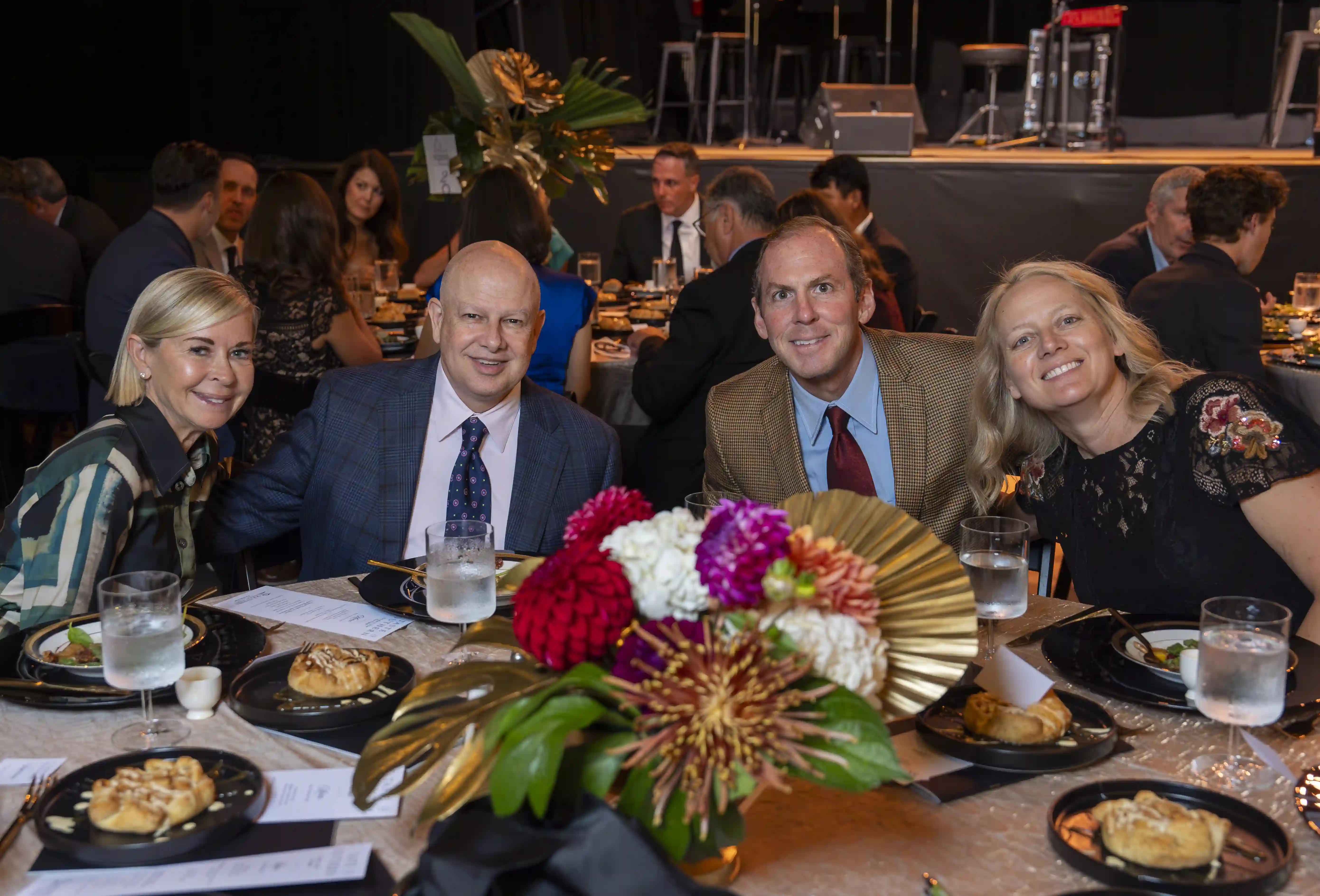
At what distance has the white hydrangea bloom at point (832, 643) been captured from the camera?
1068 millimetres

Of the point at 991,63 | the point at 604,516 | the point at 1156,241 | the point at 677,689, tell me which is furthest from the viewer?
the point at 991,63

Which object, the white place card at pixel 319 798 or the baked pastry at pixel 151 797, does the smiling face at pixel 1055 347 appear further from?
the baked pastry at pixel 151 797

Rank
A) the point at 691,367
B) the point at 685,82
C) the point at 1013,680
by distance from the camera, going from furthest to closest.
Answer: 1. the point at 685,82
2. the point at 691,367
3. the point at 1013,680

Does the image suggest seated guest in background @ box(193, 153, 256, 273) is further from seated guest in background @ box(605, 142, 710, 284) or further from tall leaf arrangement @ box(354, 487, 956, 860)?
tall leaf arrangement @ box(354, 487, 956, 860)

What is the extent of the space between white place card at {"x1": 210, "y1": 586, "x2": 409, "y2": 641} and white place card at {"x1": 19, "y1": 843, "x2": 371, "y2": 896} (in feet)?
2.20

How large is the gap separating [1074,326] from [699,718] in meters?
1.42

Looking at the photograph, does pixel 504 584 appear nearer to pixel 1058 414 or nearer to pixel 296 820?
pixel 296 820

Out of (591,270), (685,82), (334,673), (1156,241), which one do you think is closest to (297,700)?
(334,673)

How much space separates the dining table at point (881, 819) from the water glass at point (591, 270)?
4211 mm

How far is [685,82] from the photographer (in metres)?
11.2

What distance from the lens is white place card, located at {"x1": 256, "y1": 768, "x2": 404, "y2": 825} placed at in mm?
1350

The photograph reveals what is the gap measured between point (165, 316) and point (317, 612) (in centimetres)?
67

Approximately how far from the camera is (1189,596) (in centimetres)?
218

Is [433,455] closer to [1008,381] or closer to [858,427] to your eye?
[858,427]
